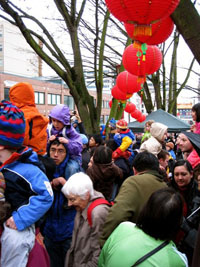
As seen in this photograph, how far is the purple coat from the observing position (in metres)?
2.91

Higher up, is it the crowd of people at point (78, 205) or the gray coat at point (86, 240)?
the crowd of people at point (78, 205)

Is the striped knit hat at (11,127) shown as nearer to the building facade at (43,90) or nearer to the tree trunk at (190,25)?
the tree trunk at (190,25)

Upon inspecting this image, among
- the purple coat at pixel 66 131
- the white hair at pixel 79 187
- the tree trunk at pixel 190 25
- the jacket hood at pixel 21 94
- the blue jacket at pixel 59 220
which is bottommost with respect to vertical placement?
the blue jacket at pixel 59 220

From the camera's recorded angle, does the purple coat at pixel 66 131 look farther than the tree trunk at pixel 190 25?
Yes

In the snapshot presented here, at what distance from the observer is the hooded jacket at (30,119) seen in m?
2.47

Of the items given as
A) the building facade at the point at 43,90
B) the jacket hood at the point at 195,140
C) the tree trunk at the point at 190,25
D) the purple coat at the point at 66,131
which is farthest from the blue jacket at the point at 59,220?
the building facade at the point at 43,90

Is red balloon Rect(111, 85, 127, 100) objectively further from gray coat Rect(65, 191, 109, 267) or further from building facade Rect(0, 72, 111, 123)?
building facade Rect(0, 72, 111, 123)

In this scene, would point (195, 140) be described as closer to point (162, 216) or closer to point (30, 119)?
point (162, 216)

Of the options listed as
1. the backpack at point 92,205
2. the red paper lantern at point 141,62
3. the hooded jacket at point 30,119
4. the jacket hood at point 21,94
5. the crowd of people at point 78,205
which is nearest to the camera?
the crowd of people at point 78,205

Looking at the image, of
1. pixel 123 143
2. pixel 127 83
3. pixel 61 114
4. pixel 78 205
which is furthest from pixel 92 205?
pixel 127 83

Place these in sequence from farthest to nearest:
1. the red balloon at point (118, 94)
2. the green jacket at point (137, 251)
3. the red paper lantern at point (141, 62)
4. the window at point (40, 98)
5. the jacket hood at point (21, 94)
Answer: the window at point (40, 98) → the red balloon at point (118, 94) → the red paper lantern at point (141, 62) → the jacket hood at point (21, 94) → the green jacket at point (137, 251)

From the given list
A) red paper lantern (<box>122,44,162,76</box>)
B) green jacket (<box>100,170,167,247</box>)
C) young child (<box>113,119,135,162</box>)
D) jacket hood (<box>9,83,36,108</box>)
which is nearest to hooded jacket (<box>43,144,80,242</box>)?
green jacket (<box>100,170,167,247</box>)

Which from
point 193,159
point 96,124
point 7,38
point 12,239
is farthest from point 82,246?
point 7,38

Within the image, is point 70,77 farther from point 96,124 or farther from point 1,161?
point 1,161
